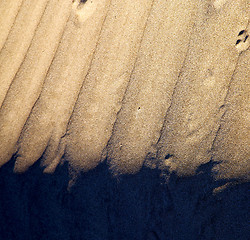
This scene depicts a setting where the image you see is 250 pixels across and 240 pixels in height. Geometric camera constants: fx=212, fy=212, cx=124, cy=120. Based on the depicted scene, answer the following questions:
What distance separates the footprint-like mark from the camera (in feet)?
6.88

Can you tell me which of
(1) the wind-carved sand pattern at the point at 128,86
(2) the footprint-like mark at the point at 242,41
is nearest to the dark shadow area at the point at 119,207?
(1) the wind-carved sand pattern at the point at 128,86

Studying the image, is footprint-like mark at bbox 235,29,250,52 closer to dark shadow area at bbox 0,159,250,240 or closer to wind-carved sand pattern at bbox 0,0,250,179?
wind-carved sand pattern at bbox 0,0,250,179

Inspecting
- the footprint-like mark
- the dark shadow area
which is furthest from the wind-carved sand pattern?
the dark shadow area

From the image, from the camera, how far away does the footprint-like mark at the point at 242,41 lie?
6.88ft

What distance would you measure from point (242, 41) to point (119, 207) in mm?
2061

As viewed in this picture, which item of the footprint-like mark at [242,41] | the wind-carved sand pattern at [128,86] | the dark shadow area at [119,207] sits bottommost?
the dark shadow area at [119,207]

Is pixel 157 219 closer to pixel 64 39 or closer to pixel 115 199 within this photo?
pixel 115 199

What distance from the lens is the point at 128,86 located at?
2352mm

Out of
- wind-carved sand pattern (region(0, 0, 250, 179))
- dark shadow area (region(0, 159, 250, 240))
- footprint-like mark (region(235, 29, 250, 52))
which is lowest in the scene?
dark shadow area (region(0, 159, 250, 240))

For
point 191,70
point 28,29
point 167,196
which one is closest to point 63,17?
point 28,29

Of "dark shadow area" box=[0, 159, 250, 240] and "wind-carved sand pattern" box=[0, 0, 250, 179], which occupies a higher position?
"wind-carved sand pattern" box=[0, 0, 250, 179]

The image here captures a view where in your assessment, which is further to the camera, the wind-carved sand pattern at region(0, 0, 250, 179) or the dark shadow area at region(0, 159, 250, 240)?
the wind-carved sand pattern at region(0, 0, 250, 179)

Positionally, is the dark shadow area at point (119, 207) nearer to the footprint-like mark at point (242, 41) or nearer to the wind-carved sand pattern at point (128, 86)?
the wind-carved sand pattern at point (128, 86)

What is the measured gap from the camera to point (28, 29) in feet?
9.16
